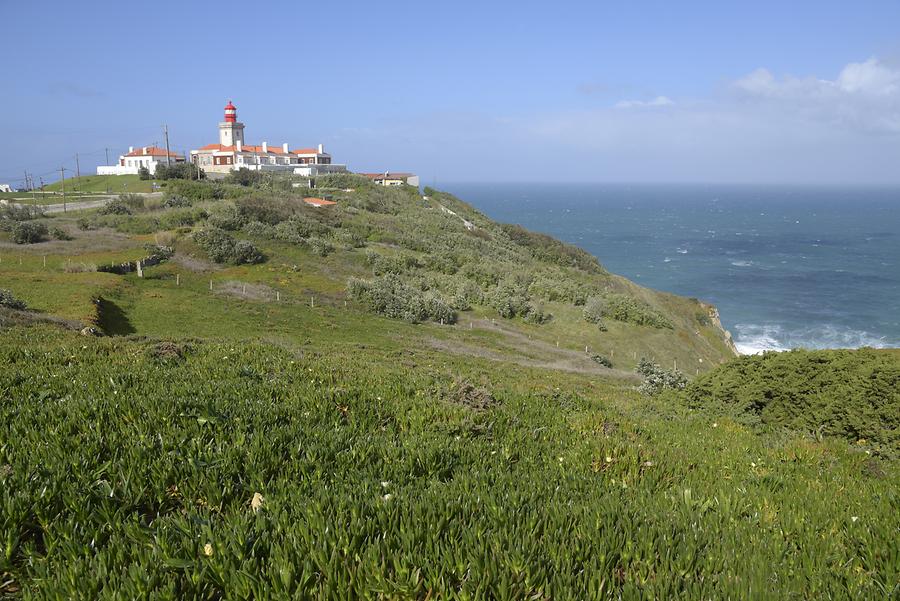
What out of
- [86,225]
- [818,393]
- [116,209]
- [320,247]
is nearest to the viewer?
[818,393]

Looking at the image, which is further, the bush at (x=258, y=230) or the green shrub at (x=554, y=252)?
the green shrub at (x=554, y=252)

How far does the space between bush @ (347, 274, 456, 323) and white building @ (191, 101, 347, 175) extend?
7966cm

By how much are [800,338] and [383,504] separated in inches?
2771

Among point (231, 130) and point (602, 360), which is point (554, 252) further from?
point (231, 130)

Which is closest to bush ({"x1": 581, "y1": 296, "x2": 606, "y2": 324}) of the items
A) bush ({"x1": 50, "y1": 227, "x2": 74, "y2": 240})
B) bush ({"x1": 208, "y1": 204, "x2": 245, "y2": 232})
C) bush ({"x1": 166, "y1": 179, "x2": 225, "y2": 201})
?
bush ({"x1": 208, "y1": 204, "x2": 245, "y2": 232})

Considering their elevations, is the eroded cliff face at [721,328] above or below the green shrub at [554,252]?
below

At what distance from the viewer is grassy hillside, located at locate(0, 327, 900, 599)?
3625mm

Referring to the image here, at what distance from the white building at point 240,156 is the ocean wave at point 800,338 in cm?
9470

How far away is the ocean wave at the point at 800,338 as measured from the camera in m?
58.8

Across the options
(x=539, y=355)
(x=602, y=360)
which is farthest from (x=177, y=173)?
(x=602, y=360)

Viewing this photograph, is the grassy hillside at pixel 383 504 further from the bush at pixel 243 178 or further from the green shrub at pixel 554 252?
the bush at pixel 243 178

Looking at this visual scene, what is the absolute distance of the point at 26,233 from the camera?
44.2 m

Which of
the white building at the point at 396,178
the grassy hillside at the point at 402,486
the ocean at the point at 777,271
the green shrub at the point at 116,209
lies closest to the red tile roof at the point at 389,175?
the white building at the point at 396,178

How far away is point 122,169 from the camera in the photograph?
11181 centimetres
